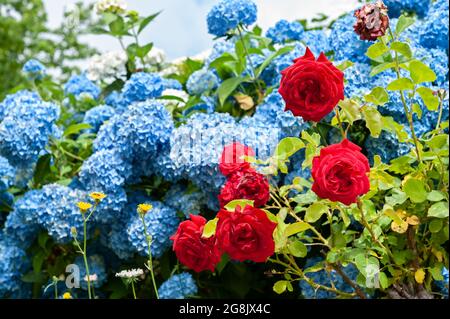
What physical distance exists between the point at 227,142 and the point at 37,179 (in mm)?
801

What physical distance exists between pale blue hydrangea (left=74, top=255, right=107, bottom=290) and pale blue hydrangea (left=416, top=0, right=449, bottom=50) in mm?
1342

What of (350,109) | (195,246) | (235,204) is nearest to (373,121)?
(350,109)

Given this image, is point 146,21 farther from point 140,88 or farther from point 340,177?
point 340,177

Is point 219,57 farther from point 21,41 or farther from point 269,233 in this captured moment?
point 21,41

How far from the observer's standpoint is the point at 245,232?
1579 millimetres

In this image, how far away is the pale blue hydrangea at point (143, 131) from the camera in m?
2.25

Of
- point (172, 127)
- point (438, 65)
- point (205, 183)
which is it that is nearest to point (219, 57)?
point (172, 127)

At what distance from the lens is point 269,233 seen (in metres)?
1.59

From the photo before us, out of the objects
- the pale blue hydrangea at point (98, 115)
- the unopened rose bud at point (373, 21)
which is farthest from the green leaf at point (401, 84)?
the pale blue hydrangea at point (98, 115)

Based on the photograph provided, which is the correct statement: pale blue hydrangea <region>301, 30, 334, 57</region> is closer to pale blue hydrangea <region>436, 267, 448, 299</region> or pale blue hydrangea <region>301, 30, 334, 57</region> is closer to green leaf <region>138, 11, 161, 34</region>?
green leaf <region>138, 11, 161, 34</region>

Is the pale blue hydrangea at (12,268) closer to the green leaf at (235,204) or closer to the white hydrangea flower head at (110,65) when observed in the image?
the white hydrangea flower head at (110,65)

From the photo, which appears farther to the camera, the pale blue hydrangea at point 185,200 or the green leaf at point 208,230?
the pale blue hydrangea at point 185,200

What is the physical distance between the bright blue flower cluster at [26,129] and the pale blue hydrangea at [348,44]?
3.29 ft

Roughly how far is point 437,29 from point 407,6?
0.91 ft
